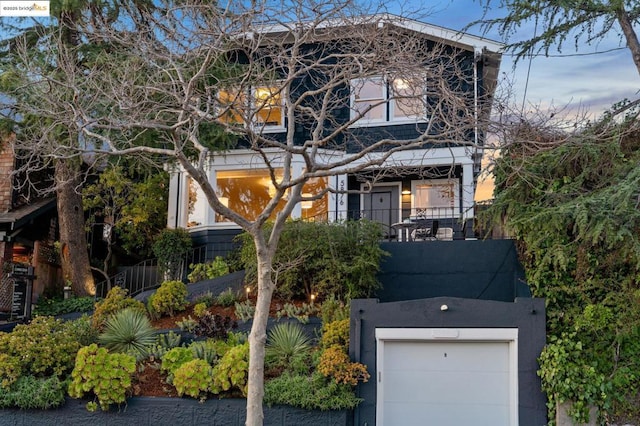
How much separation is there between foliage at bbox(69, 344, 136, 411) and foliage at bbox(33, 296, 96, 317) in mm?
5657

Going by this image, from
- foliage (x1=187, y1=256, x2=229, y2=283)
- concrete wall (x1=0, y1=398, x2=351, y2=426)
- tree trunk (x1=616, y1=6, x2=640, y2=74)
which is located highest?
tree trunk (x1=616, y1=6, x2=640, y2=74)

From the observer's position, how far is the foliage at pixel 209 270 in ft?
55.7

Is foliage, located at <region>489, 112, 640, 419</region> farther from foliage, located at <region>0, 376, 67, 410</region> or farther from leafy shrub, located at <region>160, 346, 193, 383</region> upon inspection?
foliage, located at <region>0, 376, 67, 410</region>

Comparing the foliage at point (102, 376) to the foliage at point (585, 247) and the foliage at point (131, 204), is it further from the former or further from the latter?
the foliage at point (131, 204)

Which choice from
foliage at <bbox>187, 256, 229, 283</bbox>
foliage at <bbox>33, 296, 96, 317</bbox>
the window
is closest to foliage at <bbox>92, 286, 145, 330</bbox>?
foliage at <bbox>187, 256, 229, 283</bbox>

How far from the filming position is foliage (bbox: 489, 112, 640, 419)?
10.5 m

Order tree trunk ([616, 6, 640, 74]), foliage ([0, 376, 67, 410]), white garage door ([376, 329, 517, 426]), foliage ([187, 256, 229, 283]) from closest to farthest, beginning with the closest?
white garage door ([376, 329, 517, 426]), foliage ([0, 376, 67, 410]), tree trunk ([616, 6, 640, 74]), foliage ([187, 256, 229, 283])

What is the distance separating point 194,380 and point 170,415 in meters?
0.70

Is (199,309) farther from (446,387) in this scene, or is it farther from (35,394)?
(446,387)

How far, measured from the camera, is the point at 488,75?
19219 millimetres

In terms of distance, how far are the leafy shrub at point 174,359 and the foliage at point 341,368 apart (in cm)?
238

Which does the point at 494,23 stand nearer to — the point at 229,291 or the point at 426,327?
the point at 426,327

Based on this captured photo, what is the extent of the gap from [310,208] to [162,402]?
8.75m

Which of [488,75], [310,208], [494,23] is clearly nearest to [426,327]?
[494,23]
